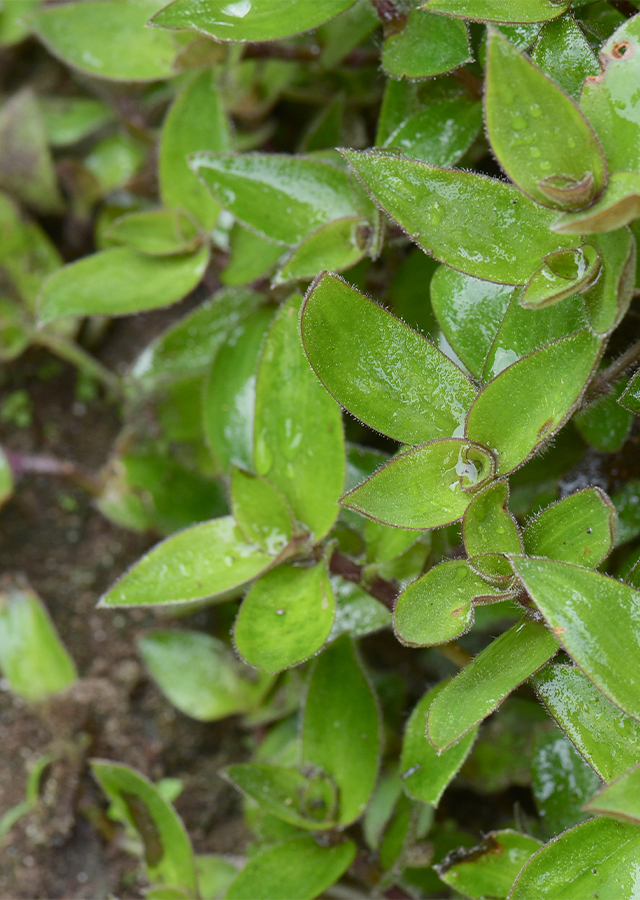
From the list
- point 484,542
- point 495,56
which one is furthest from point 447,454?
point 495,56

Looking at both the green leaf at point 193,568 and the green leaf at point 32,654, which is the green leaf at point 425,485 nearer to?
the green leaf at point 193,568

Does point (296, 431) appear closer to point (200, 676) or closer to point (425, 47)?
point (425, 47)

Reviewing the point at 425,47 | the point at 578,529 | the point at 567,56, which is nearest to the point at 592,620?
the point at 578,529

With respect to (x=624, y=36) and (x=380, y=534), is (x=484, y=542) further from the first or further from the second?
(x=624, y=36)

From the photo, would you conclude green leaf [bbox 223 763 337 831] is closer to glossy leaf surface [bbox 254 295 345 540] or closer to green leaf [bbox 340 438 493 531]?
glossy leaf surface [bbox 254 295 345 540]

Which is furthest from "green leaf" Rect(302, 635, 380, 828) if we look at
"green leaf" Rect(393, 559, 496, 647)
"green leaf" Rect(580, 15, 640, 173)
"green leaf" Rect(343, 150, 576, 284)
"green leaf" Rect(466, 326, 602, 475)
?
"green leaf" Rect(580, 15, 640, 173)

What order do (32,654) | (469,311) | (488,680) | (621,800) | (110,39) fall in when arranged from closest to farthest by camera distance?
1. (621,800)
2. (488,680)
3. (469,311)
4. (110,39)
5. (32,654)
